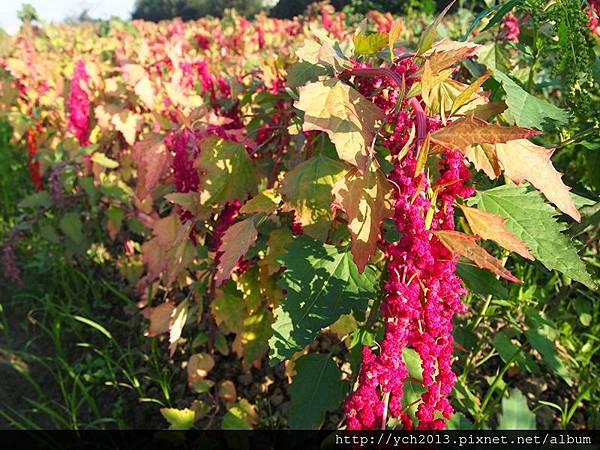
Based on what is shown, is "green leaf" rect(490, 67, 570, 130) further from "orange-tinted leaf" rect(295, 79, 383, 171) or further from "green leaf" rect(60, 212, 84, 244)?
"green leaf" rect(60, 212, 84, 244)

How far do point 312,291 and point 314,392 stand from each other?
39 centimetres

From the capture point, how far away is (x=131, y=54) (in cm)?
383

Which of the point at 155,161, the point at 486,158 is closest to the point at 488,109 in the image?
the point at 486,158

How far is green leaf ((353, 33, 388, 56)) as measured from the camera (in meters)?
1.09

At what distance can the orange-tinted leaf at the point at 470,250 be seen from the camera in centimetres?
84

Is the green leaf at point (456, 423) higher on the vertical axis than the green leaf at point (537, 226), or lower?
lower

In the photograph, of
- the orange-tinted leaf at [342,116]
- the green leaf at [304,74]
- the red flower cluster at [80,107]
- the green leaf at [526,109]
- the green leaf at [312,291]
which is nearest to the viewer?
the orange-tinted leaf at [342,116]

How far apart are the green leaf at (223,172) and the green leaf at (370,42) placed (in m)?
0.55

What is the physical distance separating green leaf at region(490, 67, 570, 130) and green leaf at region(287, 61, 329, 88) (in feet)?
1.40

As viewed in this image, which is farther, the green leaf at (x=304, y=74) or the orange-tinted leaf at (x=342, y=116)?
the green leaf at (x=304, y=74)

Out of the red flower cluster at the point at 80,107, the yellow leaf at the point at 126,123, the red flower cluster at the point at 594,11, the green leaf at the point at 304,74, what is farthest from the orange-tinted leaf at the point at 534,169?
the red flower cluster at the point at 80,107

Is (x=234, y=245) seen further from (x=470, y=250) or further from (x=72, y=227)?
(x=72, y=227)

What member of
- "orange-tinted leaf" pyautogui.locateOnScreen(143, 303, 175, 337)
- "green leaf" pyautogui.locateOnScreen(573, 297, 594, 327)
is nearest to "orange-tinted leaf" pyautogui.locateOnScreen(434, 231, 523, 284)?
"orange-tinted leaf" pyautogui.locateOnScreen(143, 303, 175, 337)

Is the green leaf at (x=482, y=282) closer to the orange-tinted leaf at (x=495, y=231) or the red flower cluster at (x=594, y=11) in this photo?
the orange-tinted leaf at (x=495, y=231)
